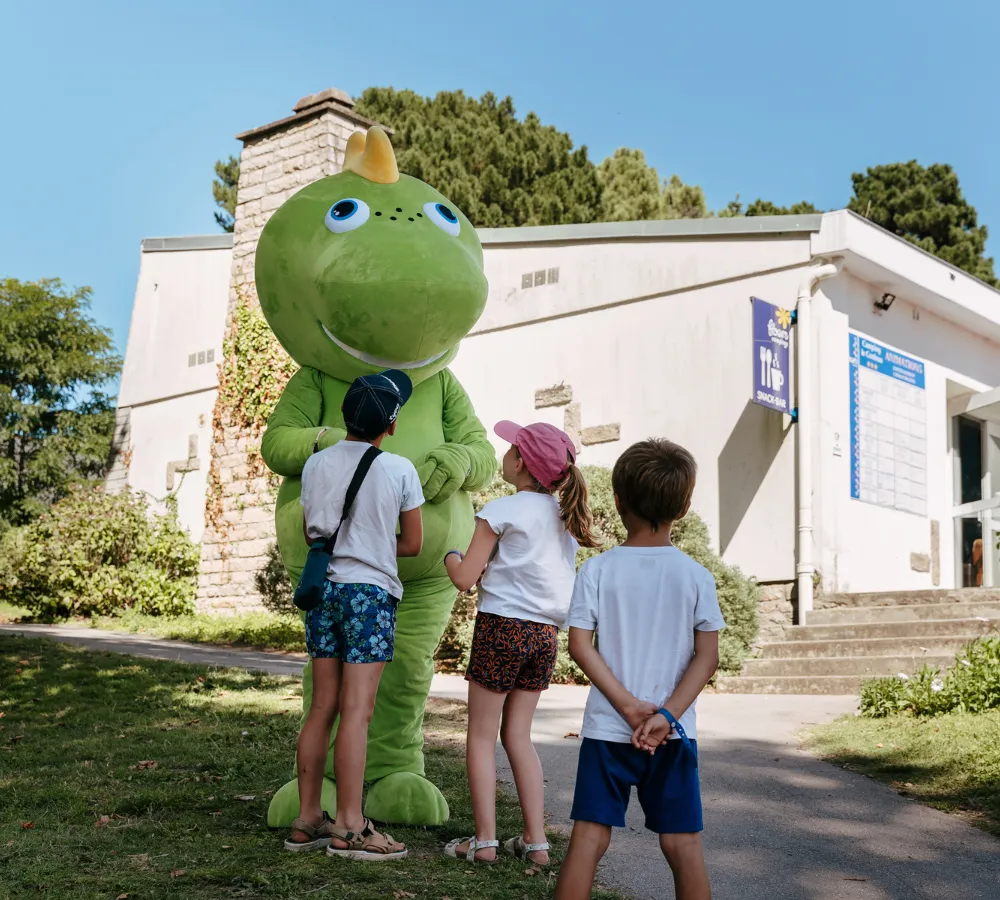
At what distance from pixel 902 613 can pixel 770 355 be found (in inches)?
110

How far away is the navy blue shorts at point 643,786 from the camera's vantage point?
9.84 ft

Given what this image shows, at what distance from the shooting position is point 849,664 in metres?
9.98

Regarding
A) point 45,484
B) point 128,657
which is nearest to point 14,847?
point 128,657

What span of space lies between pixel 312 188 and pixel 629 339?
28.5ft

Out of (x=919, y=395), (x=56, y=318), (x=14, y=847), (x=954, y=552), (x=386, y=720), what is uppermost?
(x=56, y=318)

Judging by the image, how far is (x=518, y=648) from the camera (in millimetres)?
3930

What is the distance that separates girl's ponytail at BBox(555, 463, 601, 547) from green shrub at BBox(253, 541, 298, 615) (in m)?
9.59

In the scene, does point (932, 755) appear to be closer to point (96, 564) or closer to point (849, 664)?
point (849, 664)

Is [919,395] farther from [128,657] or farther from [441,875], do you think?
[441,875]

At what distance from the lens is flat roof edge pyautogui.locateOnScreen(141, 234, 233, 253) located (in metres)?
16.7

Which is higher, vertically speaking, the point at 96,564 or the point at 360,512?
the point at 96,564

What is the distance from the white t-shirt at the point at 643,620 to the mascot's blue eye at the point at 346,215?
2.06 meters

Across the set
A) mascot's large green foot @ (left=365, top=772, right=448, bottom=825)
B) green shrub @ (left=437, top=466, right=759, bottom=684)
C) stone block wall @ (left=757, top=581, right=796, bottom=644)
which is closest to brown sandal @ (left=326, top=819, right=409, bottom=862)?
mascot's large green foot @ (left=365, top=772, right=448, bottom=825)

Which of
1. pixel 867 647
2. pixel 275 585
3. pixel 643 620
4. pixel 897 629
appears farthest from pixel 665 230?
pixel 643 620
